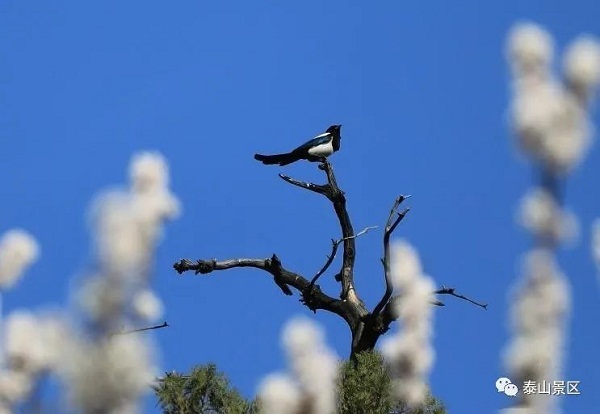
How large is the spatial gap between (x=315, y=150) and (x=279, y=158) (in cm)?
45

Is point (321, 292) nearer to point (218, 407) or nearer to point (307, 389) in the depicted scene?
point (218, 407)

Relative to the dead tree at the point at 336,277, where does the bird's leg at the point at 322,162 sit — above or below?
above

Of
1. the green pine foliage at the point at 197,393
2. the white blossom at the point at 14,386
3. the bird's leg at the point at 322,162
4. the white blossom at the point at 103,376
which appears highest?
the bird's leg at the point at 322,162

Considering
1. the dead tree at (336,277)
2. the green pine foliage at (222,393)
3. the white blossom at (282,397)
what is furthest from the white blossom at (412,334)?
the dead tree at (336,277)

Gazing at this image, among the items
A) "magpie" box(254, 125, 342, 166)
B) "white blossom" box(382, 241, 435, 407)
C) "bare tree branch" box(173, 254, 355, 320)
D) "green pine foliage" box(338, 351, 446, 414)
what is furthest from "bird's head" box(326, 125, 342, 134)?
"white blossom" box(382, 241, 435, 407)

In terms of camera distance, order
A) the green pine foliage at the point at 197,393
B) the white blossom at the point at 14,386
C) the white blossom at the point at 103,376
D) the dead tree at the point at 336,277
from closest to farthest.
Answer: the white blossom at the point at 103,376
the white blossom at the point at 14,386
the green pine foliage at the point at 197,393
the dead tree at the point at 336,277

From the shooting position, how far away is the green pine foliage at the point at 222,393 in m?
7.54

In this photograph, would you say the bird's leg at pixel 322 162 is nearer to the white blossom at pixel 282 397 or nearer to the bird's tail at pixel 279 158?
the bird's tail at pixel 279 158

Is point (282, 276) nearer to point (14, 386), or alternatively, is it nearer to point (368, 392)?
point (368, 392)

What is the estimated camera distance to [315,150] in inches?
426

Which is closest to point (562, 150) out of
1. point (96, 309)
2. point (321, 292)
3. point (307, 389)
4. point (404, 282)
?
point (307, 389)

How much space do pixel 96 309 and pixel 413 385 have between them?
721mm

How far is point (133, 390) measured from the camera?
1.13 meters

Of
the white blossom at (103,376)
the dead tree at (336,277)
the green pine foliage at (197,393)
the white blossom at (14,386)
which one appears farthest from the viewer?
the dead tree at (336,277)
